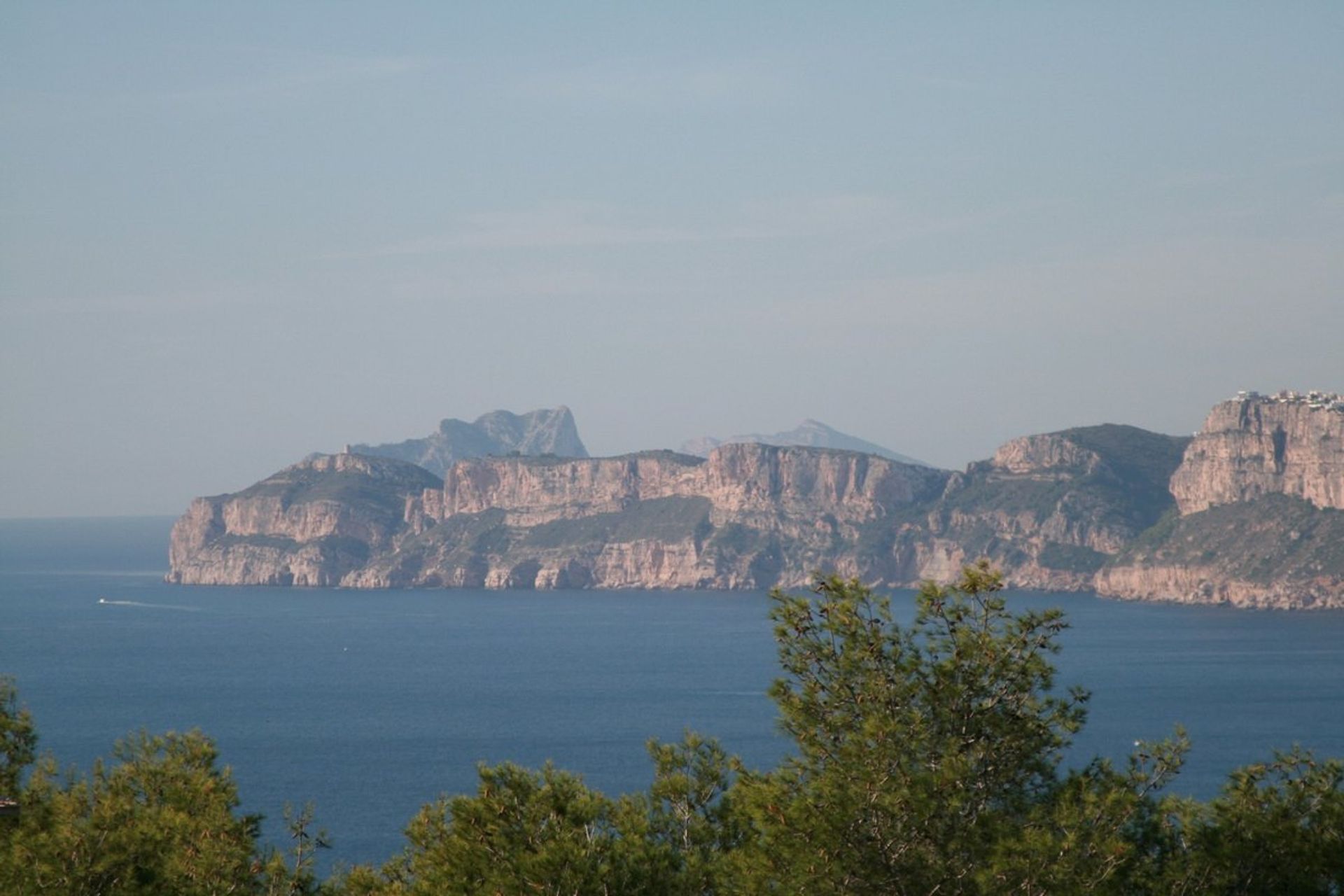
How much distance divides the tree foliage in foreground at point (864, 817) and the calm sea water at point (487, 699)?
4712 cm

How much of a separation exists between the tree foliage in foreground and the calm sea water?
47121mm

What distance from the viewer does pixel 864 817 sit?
21969mm

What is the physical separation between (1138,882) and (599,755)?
8146 cm

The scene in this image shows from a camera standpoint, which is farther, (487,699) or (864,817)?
(487,699)

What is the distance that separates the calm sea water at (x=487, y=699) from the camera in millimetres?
97125

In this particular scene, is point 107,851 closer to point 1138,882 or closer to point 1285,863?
point 1138,882

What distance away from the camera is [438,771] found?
97.6 meters

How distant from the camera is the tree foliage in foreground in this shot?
71.6ft

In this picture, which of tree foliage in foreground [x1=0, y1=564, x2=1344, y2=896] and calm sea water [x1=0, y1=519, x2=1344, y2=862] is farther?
calm sea water [x1=0, y1=519, x2=1344, y2=862]

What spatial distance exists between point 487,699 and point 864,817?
11739cm

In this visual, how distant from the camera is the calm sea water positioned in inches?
3824

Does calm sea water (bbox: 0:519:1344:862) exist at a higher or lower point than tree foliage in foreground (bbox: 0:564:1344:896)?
lower

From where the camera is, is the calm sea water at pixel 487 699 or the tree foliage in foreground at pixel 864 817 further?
the calm sea water at pixel 487 699

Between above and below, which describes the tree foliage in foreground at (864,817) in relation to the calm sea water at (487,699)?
above
